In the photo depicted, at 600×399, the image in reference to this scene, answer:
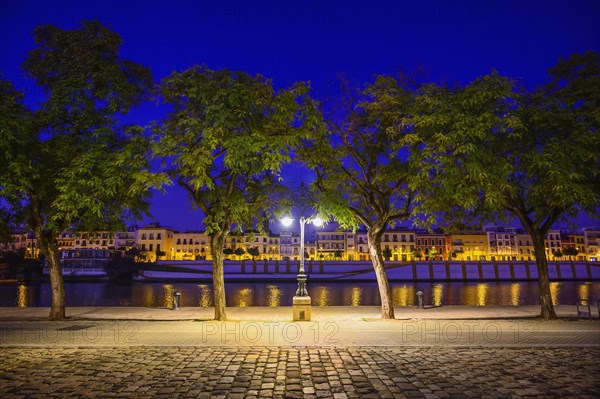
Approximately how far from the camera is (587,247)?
438 feet

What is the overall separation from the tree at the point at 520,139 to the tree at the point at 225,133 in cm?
459

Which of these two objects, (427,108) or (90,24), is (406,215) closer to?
(427,108)

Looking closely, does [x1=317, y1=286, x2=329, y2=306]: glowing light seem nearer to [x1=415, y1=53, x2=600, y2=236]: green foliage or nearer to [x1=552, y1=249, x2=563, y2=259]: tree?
[x1=415, y1=53, x2=600, y2=236]: green foliage

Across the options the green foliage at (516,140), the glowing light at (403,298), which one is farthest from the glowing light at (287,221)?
the glowing light at (403,298)

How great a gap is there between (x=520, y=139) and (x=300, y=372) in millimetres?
11264

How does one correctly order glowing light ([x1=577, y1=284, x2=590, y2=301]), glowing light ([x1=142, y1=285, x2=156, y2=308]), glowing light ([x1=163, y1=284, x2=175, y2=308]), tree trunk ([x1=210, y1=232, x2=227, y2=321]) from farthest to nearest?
glowing light ([x1=577, y1=284, x2=590, y2=301])
glowing light ([x1=142, y1=285, x2=156, y2=308])
glowing light ([x1=163, y1=284, x2=175, y2=308])
tree trunk ([x1=210, y1=232, x2=227, y2=321])

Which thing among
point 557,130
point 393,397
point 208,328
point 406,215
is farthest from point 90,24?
point 557,130

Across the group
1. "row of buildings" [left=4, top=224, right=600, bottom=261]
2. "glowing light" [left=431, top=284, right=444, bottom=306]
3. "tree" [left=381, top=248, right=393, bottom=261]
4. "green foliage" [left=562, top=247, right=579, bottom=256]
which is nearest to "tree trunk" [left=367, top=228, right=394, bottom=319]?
"glowing light" [left=431, top=284, right=444, bottom=306]

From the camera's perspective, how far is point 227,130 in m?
13.9

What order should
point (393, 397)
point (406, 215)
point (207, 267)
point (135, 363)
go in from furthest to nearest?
point (207, 267)
point (406, 215)
point (135, 363)
point (393, 397)

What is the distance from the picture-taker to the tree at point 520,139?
12758 millimetres

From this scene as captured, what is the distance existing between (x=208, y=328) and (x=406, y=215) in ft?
29.3

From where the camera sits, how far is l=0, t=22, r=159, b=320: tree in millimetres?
13734

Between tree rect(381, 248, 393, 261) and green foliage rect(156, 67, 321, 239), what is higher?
green foliage rect(156, 67, 321, 239)
